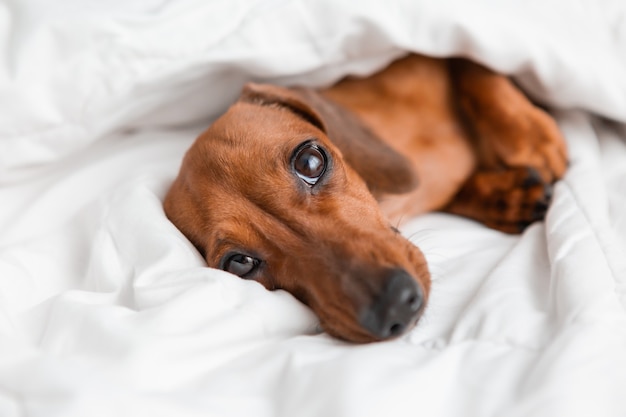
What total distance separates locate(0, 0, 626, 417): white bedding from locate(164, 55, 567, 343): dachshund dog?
0.08 metres

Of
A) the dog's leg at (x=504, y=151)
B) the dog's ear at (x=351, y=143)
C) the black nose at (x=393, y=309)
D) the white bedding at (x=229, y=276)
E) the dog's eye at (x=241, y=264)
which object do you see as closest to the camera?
the white bedding at (x=229, y=276)

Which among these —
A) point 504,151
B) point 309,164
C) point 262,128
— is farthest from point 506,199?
point 262,128

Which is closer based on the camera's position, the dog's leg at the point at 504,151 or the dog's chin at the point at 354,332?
the dog's chin at the point at 354,332

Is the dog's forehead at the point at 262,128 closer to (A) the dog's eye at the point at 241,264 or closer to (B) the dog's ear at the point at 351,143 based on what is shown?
(B) the dog's ear at the point at 351,143

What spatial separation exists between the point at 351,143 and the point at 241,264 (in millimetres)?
575

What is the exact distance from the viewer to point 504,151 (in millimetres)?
2271

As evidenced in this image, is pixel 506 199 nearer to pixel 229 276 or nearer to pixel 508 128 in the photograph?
pixel 508 128

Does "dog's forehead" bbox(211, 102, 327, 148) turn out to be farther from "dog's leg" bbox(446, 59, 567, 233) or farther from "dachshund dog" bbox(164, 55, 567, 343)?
"dog's leg" bbox(446, 59, 567, 233)

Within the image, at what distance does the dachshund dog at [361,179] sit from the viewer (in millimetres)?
1416

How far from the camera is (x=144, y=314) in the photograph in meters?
1.27

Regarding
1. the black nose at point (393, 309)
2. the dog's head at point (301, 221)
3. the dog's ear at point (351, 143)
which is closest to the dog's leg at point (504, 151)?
the dog's ear at point (351, 143)

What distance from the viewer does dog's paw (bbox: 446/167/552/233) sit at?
2012 mm

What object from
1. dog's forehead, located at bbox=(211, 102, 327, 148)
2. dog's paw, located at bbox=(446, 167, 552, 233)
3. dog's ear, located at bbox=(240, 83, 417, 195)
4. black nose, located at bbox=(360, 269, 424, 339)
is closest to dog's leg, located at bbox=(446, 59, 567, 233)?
dog's paw, located at bbox=(446, 167, 552, 233)

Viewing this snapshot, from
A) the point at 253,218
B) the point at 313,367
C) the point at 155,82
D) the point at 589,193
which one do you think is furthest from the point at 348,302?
the point at 155,82
